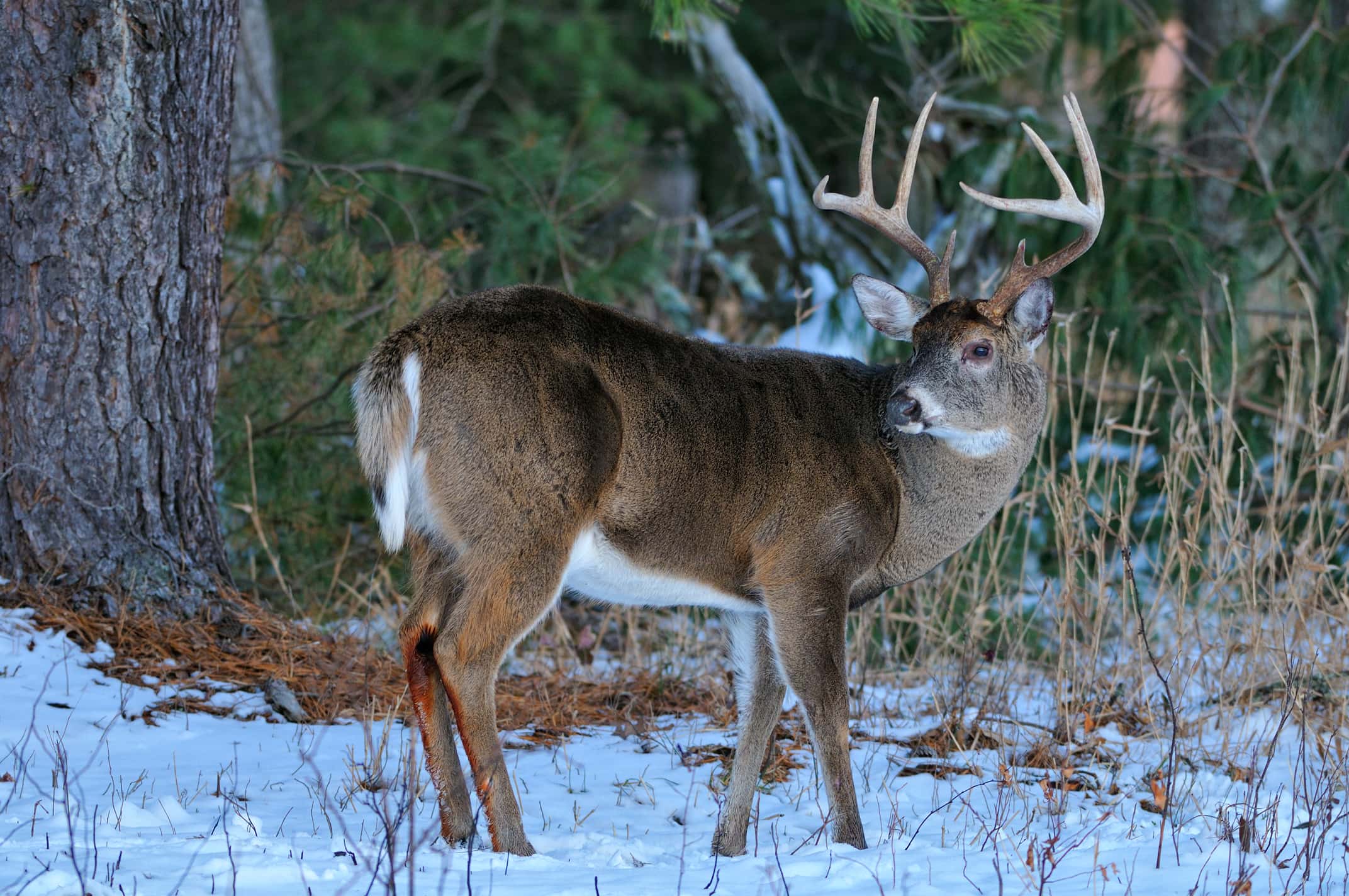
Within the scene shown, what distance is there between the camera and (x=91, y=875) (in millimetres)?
2846

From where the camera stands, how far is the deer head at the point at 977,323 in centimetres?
421

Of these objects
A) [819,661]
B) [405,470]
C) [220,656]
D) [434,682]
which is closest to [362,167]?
A: [220,656]

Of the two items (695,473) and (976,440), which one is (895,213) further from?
(695,473)

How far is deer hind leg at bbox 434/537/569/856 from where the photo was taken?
137 inches

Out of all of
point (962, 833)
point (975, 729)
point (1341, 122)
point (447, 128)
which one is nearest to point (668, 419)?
point (962, 833)

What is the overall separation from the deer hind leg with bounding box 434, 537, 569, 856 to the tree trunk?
174 centimetres

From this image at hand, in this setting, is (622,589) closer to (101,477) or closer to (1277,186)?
(101,477)

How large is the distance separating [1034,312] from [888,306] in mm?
502

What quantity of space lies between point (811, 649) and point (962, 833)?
24.2 inches

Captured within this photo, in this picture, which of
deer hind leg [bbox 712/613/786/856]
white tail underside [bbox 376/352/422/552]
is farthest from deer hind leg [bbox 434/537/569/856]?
deer hind leg [bbox 712/613/786/856]

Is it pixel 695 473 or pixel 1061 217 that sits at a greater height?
pixel 1061 217

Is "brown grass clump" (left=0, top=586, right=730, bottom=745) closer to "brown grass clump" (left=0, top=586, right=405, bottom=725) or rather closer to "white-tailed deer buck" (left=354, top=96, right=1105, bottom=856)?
"brown grass clump" (left=0, top=586, right=405, bottom=725)

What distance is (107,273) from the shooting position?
15.1ft

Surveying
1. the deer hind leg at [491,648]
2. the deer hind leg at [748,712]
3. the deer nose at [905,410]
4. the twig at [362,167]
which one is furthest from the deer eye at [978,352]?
the twig at [362,167]
